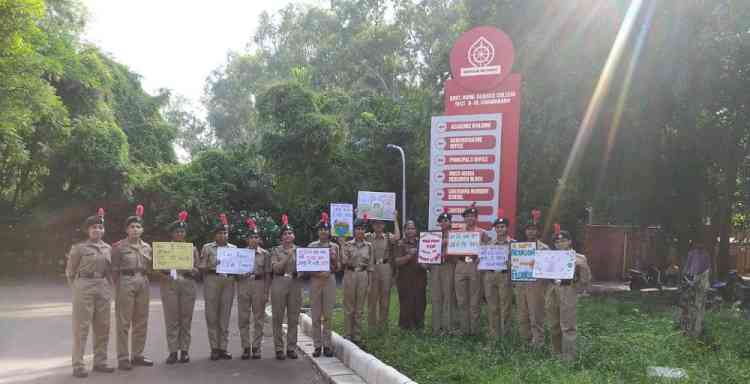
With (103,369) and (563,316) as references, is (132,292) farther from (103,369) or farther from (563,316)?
(563,316)

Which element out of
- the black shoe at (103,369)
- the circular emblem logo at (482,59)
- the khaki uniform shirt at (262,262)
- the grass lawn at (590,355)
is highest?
the circular emblem logo at (482,59)

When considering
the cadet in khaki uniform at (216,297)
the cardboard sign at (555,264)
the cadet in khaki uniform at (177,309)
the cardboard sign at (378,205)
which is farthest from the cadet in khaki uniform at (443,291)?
the cadet in khaki uniform at (177,309)

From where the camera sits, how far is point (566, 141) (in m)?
15.0

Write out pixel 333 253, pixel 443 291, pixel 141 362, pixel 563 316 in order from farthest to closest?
pixel 443 291 < pixel 333 253 < pixel 141 362 < pixel 563 316

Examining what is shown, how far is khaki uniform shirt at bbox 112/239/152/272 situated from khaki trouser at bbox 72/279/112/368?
0.29 meters

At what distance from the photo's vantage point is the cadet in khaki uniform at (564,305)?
7656 mm

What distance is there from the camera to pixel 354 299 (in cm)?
911

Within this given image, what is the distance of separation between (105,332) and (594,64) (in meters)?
10.9

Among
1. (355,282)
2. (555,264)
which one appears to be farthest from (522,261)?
(355,282)

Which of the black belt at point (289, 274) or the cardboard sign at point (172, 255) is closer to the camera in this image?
the cardboard sign at point (172, 255)

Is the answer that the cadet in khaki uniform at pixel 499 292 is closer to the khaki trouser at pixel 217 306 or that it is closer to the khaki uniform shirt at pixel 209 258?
the khaki trouser at pixel 217 306

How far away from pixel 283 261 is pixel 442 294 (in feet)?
8.24

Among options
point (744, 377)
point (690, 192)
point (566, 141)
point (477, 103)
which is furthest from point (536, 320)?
point (690, 192)

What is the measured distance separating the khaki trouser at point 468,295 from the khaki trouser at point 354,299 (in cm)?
137
